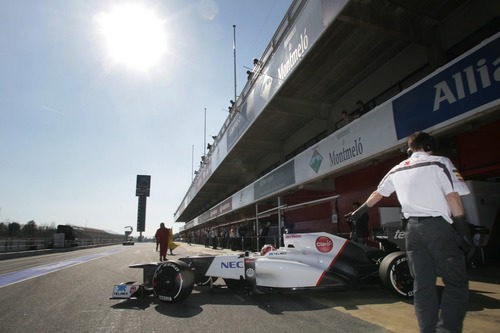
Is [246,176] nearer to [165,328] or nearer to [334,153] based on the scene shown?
[334,153]

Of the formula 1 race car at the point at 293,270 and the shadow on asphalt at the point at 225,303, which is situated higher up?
the formula 1 race car at the point at 293,270

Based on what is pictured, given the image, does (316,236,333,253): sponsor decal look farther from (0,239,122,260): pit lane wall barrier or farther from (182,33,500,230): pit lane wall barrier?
(0,239,122,260): pit lane wall barrier

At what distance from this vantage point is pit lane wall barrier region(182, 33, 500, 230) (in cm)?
410

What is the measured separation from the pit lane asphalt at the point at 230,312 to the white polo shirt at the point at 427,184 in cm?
142

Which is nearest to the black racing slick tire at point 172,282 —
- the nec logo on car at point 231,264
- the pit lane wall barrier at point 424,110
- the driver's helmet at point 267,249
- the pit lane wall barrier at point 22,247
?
the nec logo on car at point 231,264

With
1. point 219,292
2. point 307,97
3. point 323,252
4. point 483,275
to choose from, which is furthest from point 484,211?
point 219,292

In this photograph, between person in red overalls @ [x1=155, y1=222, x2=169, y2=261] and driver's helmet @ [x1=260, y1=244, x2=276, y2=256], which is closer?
driver's helmet @ [x1=260, y1=244, x2=276, y2=256]

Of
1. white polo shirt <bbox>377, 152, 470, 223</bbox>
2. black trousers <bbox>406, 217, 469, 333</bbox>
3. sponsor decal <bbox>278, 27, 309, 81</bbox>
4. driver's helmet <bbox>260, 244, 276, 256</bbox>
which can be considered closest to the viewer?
black trousers <bbox>406, 217, 469, 333</bbox>

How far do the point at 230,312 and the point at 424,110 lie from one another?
4.97 meters

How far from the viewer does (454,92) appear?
4.59m

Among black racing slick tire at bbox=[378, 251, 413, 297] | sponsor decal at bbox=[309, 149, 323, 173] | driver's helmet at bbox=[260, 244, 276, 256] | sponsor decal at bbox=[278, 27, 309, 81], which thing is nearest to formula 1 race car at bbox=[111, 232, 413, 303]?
black racing slick tire at bbox=[378, 251, 413, 297]

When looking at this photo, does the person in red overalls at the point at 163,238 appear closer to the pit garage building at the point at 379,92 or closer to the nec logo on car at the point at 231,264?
the pit garage building at the point at 379,92

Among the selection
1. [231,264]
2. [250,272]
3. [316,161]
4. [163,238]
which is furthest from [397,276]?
[163,238]

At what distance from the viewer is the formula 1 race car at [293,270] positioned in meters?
3.79
